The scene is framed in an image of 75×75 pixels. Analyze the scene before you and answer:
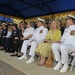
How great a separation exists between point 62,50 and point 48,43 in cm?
62

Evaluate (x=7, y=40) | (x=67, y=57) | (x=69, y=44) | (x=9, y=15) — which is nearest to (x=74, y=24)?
(x=69, y=44)

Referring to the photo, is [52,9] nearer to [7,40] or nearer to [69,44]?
[7,40]

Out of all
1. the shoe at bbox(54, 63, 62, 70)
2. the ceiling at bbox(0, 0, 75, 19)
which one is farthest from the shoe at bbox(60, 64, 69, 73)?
the ceiling at bbox(0, 0, 75, 19)

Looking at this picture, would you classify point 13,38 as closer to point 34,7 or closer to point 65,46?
point 65,46

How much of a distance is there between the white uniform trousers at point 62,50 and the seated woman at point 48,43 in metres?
0.30

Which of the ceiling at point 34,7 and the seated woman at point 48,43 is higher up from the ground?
the ceiling at point 34,7

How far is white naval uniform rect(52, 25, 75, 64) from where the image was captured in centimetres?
365

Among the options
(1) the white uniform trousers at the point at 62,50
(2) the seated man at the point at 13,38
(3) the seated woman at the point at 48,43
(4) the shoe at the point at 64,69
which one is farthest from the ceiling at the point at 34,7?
(4) the shoe at the point at 64,69

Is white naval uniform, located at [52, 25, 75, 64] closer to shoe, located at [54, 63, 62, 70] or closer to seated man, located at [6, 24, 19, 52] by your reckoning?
shoe, located at [54, 63, 62, 70]

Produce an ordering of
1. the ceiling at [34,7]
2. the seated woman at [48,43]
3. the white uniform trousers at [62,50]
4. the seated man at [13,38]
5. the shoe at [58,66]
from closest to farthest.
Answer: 1. the white uniform trousers at [62,50]
2. the shoe at [58,66]
3. the seated woman at [48,43]
4. the seated man at [13,38]
5. the ceiling at [34,7]

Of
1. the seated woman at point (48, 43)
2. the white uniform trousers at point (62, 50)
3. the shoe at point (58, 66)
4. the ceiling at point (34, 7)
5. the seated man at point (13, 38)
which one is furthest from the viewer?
the ceiling at point (34, 7)

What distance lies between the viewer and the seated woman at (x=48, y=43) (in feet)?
13.5

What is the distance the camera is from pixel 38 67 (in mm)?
4051

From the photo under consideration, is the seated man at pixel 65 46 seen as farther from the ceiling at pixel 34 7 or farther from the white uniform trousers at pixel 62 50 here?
the ceiling at pixel 34 7
